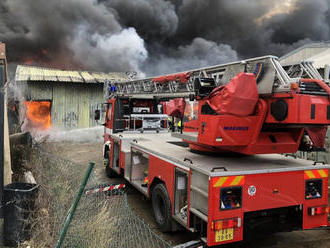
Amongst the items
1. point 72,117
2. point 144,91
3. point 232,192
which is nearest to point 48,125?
point 72,117

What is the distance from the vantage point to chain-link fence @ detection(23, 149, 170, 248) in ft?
13.6

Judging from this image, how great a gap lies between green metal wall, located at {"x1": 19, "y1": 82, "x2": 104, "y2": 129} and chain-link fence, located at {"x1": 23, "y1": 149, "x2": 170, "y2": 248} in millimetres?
15097

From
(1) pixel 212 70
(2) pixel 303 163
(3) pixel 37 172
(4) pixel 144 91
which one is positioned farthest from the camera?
(4) pixel 144 91

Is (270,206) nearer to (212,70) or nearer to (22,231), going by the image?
(212,70)

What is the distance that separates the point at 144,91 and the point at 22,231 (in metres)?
5.28

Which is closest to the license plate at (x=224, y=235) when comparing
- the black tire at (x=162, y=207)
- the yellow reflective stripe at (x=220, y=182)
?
the yellow reflective stripe at (x=220, y=182)

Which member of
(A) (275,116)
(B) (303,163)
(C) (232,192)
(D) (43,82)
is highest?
(D) (43,82)

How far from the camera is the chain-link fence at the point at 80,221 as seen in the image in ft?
13.6

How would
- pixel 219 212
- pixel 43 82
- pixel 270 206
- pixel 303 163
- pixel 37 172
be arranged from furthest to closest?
pixel 43 82, pixel 37 172, pixel 303 163, pixel 270 206, pixel 219 212

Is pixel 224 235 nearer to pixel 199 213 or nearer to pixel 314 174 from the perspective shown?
pixel 199 213

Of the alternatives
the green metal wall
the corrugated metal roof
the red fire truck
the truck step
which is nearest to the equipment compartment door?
the red fire truck

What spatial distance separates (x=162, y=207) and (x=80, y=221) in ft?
5.22

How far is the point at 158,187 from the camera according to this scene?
17.6 feet

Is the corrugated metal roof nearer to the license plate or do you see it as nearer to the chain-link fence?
the chain-link fence
